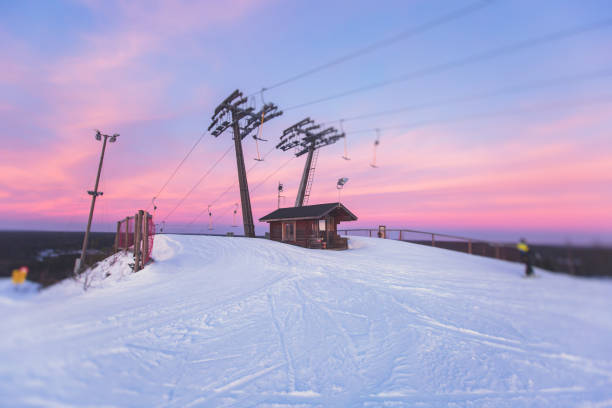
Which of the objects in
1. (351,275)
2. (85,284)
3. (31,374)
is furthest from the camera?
(351,275)

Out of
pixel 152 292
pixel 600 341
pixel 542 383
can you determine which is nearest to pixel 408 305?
pixel 542 383

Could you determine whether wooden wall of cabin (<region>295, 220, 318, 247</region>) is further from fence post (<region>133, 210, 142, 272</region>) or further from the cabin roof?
fence post (<region>133, 210, 142, 272</region>)

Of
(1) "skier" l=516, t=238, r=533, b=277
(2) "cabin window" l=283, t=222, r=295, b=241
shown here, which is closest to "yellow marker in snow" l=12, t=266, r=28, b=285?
(1) "skier" l=516, t=238, r=533, b=277

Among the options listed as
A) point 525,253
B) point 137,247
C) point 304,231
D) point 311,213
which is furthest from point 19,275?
point 304,231

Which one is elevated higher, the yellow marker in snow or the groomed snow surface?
the yellow marker in snow

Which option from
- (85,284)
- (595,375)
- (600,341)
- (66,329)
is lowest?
(595,375)

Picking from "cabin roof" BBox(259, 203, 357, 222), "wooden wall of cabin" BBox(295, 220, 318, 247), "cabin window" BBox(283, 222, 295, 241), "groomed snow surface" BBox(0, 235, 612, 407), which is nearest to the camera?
"groomed snow surface" BBox(0, 235, 612, 407)

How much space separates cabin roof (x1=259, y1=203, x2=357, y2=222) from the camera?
66.7 ft

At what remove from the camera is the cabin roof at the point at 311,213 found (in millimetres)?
20334

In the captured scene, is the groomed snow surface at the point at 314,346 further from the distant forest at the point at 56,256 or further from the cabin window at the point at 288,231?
the cabin window at the point at 288,231

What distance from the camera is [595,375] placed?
222cm

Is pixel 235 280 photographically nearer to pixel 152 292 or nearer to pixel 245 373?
pixel 152 292

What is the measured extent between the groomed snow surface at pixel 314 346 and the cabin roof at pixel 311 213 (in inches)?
533

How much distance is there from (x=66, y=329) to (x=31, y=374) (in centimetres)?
34
